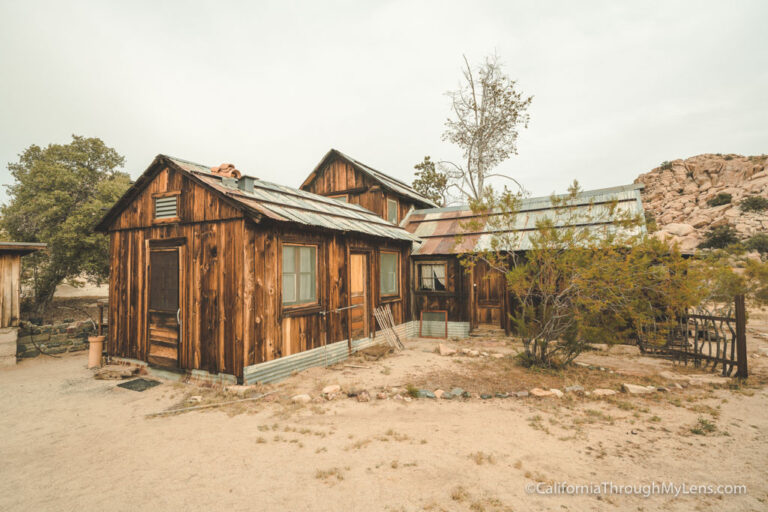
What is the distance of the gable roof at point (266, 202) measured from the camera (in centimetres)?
729

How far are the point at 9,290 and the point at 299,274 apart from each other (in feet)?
29.2

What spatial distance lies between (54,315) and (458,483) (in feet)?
82.7

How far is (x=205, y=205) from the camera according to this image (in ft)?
25.2

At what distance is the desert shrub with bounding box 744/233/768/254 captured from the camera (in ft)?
102

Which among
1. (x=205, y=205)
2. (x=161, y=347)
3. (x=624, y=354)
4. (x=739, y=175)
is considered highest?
(x=739, y=175)

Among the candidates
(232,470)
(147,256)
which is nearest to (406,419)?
(232,470)

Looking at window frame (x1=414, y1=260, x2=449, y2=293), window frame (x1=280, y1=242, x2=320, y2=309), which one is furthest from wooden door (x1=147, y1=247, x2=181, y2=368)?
window frame (x1=414, y1=260, x2=449, y2=293)

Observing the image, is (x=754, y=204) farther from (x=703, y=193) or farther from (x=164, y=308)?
(x=164, y=308)

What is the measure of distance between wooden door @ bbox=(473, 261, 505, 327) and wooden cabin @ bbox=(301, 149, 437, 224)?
4945mm

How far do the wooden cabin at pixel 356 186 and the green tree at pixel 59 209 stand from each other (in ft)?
33.7

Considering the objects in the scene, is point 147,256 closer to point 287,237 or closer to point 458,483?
point 287,237

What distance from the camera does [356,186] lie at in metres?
15.9

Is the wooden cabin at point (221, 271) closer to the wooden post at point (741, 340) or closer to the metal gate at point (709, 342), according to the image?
the metal gate at point (709, 342)

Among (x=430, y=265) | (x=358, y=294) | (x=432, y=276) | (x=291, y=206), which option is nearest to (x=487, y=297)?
(x=432, y=276)
